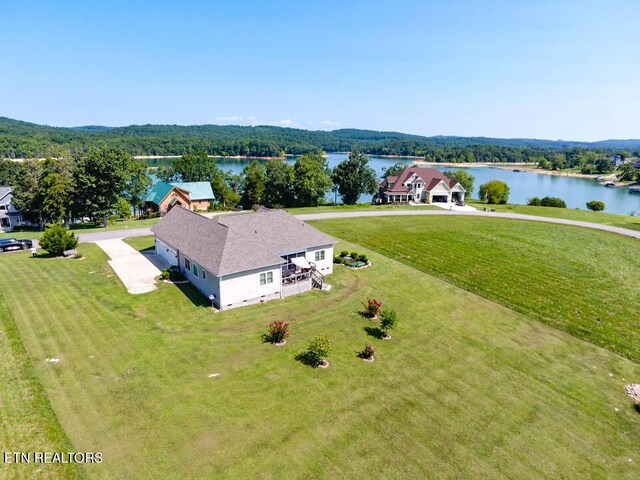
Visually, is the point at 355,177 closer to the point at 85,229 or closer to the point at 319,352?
the point at 85,229

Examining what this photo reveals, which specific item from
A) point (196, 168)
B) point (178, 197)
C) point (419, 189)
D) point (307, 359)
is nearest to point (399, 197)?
point (419, 189)

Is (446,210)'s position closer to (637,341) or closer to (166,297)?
(637,341)

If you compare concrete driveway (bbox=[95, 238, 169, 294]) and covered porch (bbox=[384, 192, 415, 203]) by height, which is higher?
covered porch (bbox=[384, 192, 415, 203])

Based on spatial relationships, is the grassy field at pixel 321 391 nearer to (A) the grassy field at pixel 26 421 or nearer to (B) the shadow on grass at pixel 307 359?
(B) the shadow on grass at pixel 307 359

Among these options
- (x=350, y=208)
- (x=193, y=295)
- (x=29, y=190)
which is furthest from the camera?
(x=350, y=208)

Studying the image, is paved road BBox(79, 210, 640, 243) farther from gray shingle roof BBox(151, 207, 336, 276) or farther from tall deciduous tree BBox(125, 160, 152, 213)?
tall deciduous tree BBox(125, 160, 152, 213)

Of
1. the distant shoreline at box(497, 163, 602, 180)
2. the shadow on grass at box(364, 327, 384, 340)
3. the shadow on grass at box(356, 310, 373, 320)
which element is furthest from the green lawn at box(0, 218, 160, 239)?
the distant shoreline at box(497, 163, 602, 180)

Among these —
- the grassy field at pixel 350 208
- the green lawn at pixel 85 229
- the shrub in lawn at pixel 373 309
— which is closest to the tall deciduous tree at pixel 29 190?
the green lawn at pixel 85 229
